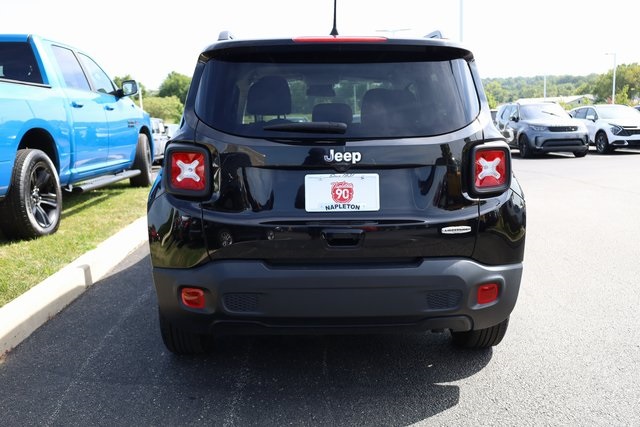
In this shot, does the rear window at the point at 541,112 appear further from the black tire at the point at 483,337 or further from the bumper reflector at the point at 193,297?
the bumper reflector at the point at 193,297

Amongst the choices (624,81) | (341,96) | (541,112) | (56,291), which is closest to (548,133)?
(541,112)

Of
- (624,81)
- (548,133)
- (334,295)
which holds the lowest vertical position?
(624,81)

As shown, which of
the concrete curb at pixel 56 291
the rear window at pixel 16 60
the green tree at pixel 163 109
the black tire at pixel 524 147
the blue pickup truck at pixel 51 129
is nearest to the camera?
the concrete curb at pixel 56 291

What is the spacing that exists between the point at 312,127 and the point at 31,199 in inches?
162

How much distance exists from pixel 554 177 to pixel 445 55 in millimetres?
10779

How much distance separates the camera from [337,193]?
2807mm

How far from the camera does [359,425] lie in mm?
2766

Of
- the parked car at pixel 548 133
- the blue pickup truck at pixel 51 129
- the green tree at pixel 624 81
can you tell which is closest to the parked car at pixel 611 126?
the parked car at pixel 548 133

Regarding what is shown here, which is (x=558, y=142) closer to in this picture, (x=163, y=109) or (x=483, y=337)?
(x=483, y=337)

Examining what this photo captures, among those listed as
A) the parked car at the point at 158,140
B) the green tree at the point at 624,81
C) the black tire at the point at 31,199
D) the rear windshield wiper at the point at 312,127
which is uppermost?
the rear windshield wiper at the point at 312,127

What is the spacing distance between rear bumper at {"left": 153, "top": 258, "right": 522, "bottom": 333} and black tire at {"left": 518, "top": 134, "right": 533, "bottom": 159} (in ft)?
53.4

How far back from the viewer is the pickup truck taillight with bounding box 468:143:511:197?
289 centimetres

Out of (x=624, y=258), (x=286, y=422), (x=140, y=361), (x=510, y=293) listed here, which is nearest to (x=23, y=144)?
(x=140, y=361)

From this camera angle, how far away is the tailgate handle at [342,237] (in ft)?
9.16
